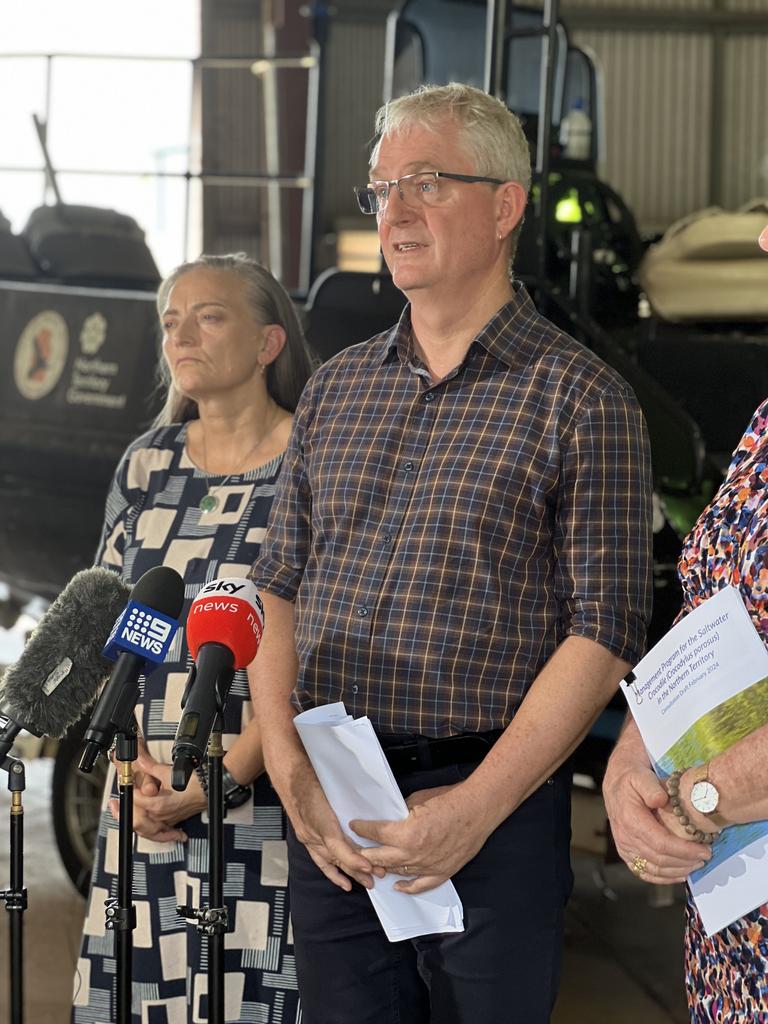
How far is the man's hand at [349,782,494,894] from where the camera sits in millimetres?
1865

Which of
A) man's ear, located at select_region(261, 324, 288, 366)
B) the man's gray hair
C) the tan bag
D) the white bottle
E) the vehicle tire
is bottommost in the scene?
the vehicle tire

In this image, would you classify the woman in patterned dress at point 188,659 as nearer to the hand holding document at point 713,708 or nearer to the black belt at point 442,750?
the black belt at point 442,750

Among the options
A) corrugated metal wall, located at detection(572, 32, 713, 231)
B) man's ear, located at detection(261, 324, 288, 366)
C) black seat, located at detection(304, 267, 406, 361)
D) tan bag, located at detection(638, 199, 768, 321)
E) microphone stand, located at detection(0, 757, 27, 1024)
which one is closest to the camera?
microphone stand, located at detection(0, 757, 27, 1024)

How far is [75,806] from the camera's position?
416cm

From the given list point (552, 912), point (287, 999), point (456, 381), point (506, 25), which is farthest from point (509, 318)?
point (506, 25)

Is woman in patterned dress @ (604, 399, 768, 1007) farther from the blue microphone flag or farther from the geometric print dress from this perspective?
the geometric print dress

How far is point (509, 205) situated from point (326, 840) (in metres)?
0.96

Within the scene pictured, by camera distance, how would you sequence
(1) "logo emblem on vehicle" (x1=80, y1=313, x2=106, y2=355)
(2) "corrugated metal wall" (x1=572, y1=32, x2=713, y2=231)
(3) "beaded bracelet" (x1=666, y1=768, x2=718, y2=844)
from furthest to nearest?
(2) "corrugated metal wall" (x1=572, y1=32, x2=713, y2=231) → (1) "logo emblem on vehicle" (x1=80, y1=313, x2=106, y2=355) → (3) "beaded bracelet" (x1=666, y1=768, x2=718, y2=844)

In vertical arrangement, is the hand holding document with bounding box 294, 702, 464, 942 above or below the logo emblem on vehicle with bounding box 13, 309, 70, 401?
below

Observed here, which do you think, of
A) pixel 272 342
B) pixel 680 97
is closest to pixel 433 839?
pixel 272 342

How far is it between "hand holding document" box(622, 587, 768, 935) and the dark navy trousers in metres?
0.32

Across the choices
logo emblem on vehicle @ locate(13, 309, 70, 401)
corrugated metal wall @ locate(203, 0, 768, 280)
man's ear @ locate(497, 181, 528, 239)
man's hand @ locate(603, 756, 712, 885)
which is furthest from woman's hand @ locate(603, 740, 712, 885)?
corrugated metal wall @ locate(203, 0, 768, 280)

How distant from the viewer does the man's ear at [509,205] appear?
207 cm

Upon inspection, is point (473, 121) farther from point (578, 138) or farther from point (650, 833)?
point (578, 138)
